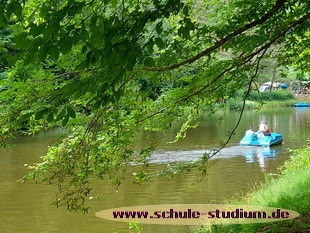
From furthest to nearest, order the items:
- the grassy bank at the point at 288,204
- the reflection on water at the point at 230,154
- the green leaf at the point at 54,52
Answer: the reflection on water at the point at 230,154 < the grassy bank at the point at 288,204 < the green leaf at the point at 54,52

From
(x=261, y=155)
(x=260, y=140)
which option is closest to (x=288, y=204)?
(x=261, y=155)

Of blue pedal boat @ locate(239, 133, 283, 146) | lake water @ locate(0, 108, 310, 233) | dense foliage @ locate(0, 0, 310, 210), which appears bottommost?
lake water @ locate(0, 108, 310, 233)

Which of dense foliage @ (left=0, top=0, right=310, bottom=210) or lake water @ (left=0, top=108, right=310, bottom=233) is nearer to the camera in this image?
dense foliage @ (left=0, top=0, right=310, bottom=210)

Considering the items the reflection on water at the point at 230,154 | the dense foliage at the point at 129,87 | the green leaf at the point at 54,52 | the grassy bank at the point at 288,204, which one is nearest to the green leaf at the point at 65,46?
the green leaf at the point at 54,52

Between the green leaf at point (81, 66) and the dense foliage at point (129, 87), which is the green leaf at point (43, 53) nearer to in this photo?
the green leaf at point (81, 66)

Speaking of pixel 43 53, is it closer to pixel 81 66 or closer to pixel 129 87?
pixel 81 66

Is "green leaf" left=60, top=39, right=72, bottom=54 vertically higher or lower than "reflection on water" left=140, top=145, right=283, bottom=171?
higher

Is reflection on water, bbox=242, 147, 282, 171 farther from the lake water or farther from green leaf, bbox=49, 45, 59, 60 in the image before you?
green leaf, bbox=49, 45, 59, 60

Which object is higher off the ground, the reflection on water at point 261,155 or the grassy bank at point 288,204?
the grassy bank at point 288,204

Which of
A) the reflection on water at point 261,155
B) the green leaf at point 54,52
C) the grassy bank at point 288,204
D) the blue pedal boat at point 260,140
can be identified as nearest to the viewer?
the green leaf at point 54,52

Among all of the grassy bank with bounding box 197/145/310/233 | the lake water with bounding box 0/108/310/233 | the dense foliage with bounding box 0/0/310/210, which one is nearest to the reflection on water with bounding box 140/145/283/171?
the lake water with bounding box 0/108/310/233

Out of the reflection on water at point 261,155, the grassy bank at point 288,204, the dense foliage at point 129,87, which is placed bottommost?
the reflection on water at point 261,155

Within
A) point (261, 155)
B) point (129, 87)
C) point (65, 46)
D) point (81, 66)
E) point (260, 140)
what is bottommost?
point (261, 155)

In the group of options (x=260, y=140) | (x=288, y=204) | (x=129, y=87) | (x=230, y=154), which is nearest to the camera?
(x=129, y=87)
